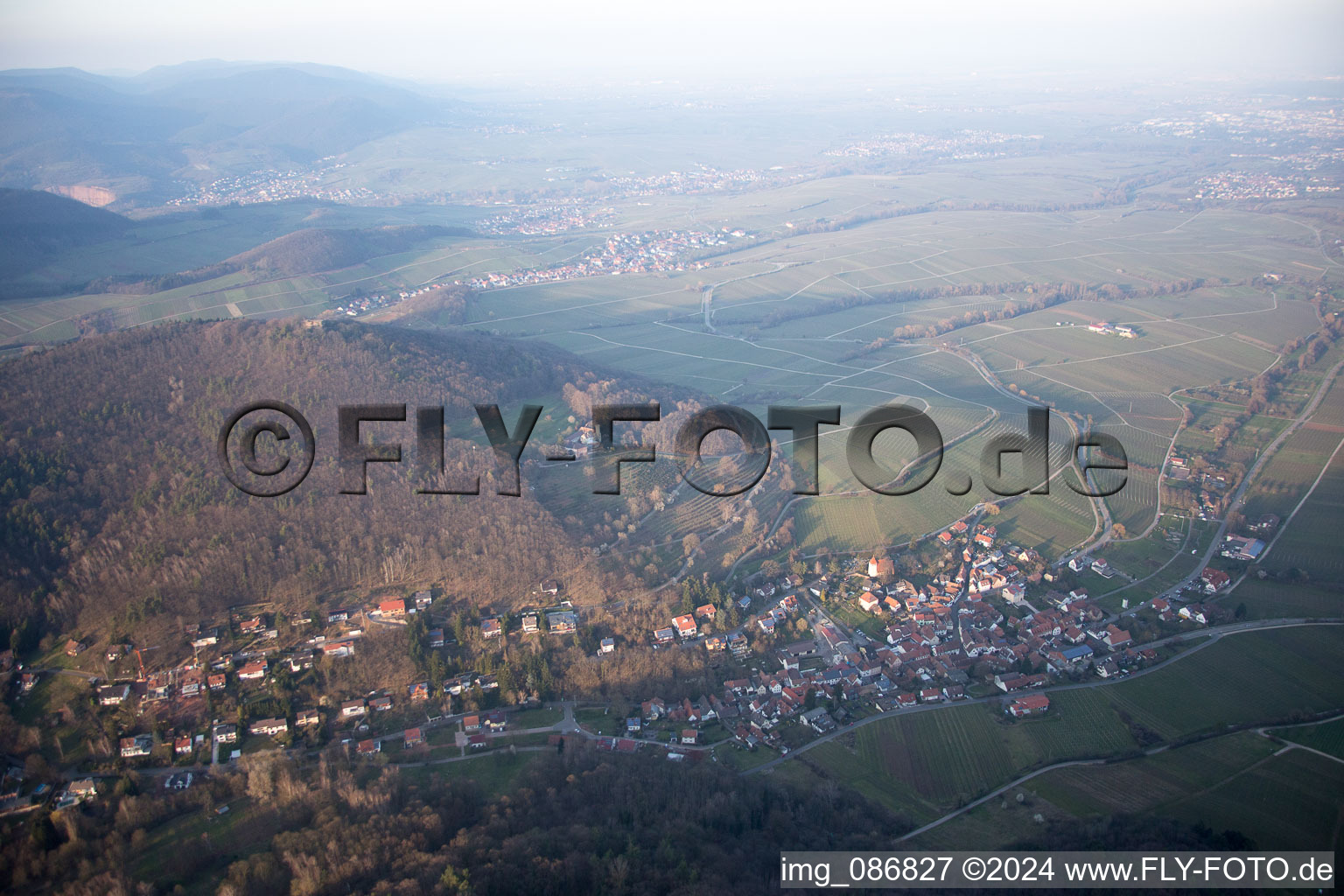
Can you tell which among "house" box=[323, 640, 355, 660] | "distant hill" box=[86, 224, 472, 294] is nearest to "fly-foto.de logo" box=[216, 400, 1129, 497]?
"house" box=[323, 640, 355, 660]

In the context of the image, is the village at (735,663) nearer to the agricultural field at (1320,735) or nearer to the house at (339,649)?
the house at (339,649)

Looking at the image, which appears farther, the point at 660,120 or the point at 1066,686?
the point at 660,120

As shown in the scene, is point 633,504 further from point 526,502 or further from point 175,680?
point 175,680

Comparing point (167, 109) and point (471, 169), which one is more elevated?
point (167, 109)

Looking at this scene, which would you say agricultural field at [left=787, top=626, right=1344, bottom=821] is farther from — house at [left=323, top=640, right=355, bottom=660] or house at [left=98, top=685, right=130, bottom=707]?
house at [left=98, top=685, right=130, bottom=707]

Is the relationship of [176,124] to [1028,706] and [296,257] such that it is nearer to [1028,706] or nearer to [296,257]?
[296,257]

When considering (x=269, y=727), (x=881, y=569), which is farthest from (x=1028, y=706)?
(x=269, y=727)

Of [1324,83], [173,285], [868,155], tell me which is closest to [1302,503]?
[173,285]
